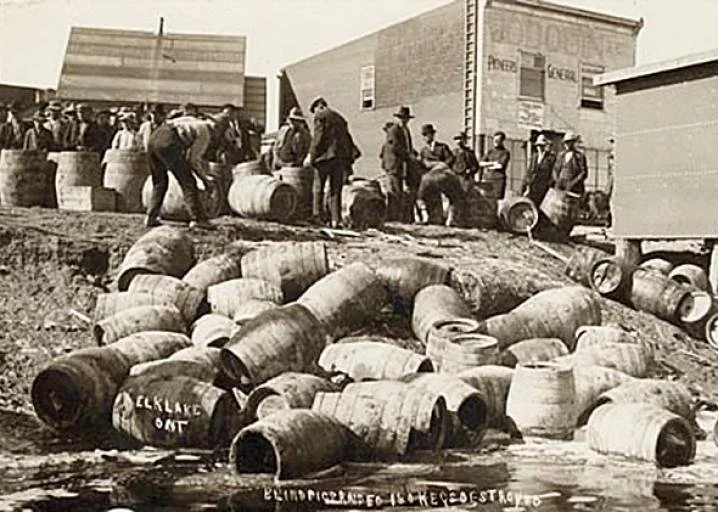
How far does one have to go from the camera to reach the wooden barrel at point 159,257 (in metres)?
9.48

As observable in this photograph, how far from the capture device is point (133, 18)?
8.30 m

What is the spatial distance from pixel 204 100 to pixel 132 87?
2.25 metres

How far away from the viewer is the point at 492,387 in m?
7.28

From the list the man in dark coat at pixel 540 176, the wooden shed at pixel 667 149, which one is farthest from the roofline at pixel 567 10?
the wooden shed at pixel 667 149

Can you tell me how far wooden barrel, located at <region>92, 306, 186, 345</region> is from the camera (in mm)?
8125

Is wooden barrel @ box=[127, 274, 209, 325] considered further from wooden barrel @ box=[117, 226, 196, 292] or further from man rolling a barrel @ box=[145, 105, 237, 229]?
man rolling a barrel @ box=[145, 105, 237, 229]

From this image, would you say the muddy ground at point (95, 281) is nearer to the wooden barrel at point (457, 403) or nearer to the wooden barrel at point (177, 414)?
the wooden barrel at point (177, 414)

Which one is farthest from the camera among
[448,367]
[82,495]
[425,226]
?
[425,226]

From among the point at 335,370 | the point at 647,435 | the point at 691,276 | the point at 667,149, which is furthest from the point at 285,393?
the point at 667,149

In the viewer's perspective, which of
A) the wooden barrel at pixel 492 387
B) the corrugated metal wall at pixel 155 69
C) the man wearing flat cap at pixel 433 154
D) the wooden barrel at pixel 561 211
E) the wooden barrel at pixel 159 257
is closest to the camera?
the wooden barrel at pixel 492 387

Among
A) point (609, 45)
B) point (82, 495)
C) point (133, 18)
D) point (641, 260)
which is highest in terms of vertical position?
point (609, 45)

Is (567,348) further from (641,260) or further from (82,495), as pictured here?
(82,495)

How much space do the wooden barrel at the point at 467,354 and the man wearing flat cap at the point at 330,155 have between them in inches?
195

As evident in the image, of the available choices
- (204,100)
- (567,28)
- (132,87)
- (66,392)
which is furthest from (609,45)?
(66,392)
